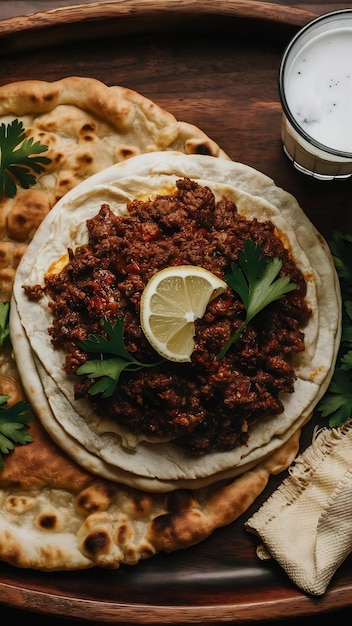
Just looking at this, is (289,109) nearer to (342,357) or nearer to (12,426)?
(342,357)

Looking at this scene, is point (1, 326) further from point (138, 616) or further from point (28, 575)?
point (138, 616)

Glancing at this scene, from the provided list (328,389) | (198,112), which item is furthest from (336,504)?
(198,112)

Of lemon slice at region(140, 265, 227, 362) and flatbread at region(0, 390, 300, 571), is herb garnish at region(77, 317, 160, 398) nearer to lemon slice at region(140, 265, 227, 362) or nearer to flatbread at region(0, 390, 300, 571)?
lemon slice at region(140, 265, 227, 362)

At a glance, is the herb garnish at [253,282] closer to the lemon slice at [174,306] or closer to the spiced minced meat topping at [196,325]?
the spiced minced meat topping at [196,325]

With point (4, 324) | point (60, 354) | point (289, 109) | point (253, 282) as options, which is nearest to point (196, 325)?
point (253, 282)

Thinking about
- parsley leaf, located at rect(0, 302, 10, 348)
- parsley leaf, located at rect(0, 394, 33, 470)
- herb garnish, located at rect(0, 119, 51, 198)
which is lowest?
parsley leaf, located at rect(0, 394, 33, 470)

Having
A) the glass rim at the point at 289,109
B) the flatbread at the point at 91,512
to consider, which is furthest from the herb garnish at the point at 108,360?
the glass rim at the point at 289,109

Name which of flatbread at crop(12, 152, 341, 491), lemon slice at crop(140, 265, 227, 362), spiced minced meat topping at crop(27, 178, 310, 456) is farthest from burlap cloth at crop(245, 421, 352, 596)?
lemon slice at crop(140, 265, 227, 362)

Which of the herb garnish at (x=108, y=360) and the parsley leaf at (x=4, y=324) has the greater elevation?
A: the herb garnish at (x=108, y=360)
